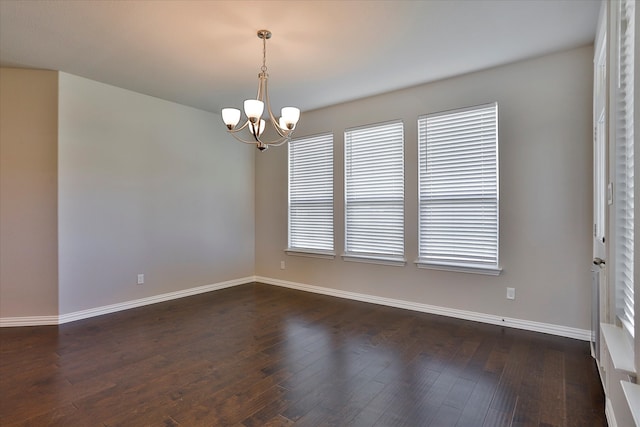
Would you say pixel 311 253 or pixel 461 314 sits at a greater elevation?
pixel 311 253

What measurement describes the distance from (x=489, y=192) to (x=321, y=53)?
7.54 ft

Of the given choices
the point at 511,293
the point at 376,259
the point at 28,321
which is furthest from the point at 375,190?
the point at 28,321

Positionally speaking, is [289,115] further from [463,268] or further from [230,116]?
[463,268]

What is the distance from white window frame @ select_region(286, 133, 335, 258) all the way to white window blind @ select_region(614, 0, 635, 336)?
11.4 feet

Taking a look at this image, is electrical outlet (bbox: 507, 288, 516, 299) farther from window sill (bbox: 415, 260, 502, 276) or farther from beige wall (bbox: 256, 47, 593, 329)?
window sill (bbox: 415, 260, 502, 276)

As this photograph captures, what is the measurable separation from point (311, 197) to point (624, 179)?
3.89 m

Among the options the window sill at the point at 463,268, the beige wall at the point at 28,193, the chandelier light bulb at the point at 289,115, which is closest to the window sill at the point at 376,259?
the window sill at the point at 463,268

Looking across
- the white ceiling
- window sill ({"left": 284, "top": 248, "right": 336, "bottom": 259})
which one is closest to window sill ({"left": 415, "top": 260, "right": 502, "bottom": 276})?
window sill ({"left": 284, "top": 248, "right": 336, "bottom": 259})

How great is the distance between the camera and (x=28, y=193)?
3.69 meters

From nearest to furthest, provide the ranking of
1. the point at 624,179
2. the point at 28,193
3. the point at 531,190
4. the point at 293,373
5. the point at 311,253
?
the point at 624,179
the point at 293,373
the point at 531,190
the point at 28,193
the point at 311,253

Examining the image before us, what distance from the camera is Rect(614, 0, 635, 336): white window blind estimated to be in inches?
60.6

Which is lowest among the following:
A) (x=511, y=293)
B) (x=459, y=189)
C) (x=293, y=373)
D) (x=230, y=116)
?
(x=293, y=373)

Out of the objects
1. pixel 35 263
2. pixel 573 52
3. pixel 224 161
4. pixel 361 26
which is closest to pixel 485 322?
pixel 573 52

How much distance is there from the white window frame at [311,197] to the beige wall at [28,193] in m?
3.03
